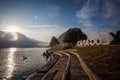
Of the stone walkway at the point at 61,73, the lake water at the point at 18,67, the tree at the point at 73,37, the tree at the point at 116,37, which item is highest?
the tree at the point at 73,37

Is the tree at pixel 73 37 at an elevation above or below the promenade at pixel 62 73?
above

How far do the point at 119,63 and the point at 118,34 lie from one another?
43.5 feet

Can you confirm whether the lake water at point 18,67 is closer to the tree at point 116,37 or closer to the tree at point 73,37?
the tree at point 116,37

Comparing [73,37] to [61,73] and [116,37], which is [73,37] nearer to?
[116,37]

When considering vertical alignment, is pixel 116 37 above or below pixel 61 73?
above

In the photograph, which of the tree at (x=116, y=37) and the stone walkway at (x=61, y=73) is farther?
the tree at (x=116, y=37)

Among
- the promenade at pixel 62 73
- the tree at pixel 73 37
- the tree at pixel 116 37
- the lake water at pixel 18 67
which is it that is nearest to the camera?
the promenade at pixel 62 73

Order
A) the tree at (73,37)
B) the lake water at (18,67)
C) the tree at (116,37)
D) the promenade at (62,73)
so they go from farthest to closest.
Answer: the tree at (73,37)
the lake water at (18,67)
the tree at (116,37)
the promenade at (62,73)

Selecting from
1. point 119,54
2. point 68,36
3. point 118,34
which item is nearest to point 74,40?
point 68,36

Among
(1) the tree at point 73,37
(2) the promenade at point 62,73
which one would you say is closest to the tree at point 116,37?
(2) the promenade at point 62,73

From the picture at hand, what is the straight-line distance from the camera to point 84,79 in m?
12.2

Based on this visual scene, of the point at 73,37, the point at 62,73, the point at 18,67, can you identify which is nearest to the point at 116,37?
the point at 62,73

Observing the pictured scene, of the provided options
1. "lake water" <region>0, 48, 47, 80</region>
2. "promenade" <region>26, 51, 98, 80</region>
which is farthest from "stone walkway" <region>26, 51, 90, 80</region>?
"lake water" <region>0, 48, 47, 80</region>

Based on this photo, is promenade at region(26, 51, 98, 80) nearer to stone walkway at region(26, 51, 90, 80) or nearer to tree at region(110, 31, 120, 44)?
stone walkway at region(26, 51, 90, 80)
